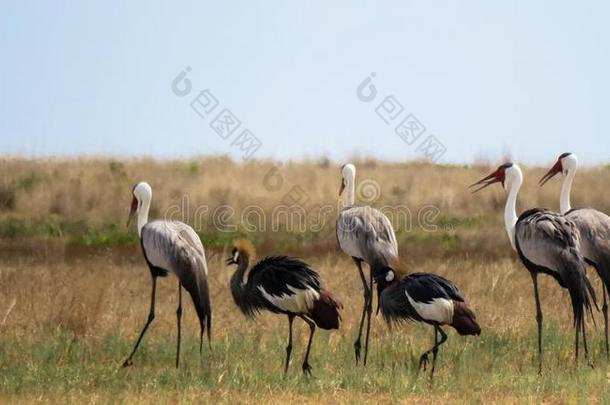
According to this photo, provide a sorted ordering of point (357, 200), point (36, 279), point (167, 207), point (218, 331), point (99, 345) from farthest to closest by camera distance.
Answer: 1. point (357, 200)
2. point (167, 207)
3. point (36, 279)
4. point (218, 331)
5. point (99, 345)

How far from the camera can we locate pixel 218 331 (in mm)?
10672

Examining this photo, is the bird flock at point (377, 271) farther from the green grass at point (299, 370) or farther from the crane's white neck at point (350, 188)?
the crane's white neck at point (350, 188)

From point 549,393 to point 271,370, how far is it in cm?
225

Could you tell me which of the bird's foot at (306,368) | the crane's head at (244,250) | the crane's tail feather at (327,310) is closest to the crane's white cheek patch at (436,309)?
the crane's tail feather at (327,310)

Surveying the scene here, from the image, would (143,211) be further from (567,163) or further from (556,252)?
(567,163)

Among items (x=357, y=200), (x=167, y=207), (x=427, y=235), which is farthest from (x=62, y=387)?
(x=357, y=200)

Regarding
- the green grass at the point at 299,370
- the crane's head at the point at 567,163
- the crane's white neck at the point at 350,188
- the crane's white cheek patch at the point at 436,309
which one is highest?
the crane's head at the point at 567,163

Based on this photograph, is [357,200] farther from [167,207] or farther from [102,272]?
[102,272]

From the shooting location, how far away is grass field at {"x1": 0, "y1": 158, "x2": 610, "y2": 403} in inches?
315

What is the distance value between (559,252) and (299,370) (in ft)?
7.87

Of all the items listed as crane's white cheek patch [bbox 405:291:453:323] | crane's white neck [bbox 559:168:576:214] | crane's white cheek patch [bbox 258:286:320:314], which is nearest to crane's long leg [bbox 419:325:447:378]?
crane's white cheek patch [bbox 405:291:453:323]

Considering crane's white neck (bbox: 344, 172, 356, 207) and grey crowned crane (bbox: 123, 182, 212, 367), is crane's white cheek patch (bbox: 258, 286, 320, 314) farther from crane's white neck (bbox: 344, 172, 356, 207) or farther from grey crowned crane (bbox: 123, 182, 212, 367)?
crane's white neck (bbox: 344, 172, 356, 207)

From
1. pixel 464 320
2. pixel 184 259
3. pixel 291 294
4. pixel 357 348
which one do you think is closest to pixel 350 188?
pixel 357 348

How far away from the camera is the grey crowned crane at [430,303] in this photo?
8133mm
